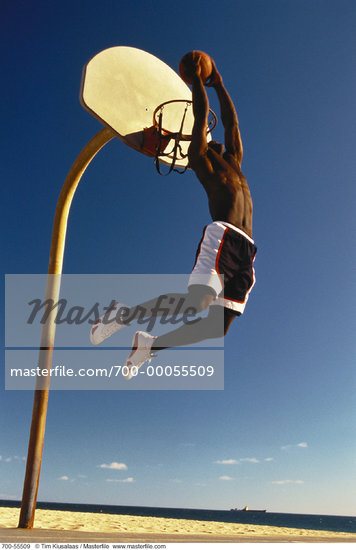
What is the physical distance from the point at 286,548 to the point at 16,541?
2161mm

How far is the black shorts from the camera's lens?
377 cm

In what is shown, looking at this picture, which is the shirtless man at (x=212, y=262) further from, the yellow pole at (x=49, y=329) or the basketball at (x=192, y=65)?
the yellow pole at (x=49, y=329)

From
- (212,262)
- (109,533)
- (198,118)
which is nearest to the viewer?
(212,262)

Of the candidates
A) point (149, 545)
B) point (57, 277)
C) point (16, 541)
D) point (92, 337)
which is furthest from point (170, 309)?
point (57, 277)

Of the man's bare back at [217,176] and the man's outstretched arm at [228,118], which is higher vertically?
the man's outstretched arm at [228,118]

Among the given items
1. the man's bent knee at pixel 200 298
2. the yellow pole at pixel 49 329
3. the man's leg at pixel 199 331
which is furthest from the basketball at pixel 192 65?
the man's leg at pixel 199 331

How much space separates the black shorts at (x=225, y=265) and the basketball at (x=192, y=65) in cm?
150

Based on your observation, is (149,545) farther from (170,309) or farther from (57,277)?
(57,277)

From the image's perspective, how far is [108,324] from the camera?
4.29 metres

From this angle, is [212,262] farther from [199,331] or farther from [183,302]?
[199,331]

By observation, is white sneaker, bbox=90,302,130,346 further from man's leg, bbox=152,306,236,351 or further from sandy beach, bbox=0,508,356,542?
sandy beach, bbox=0,508,356,542

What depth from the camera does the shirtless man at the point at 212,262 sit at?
3727 mm

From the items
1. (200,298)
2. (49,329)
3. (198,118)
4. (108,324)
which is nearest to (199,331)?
(200,298)

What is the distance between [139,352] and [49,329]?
2.02 meters
